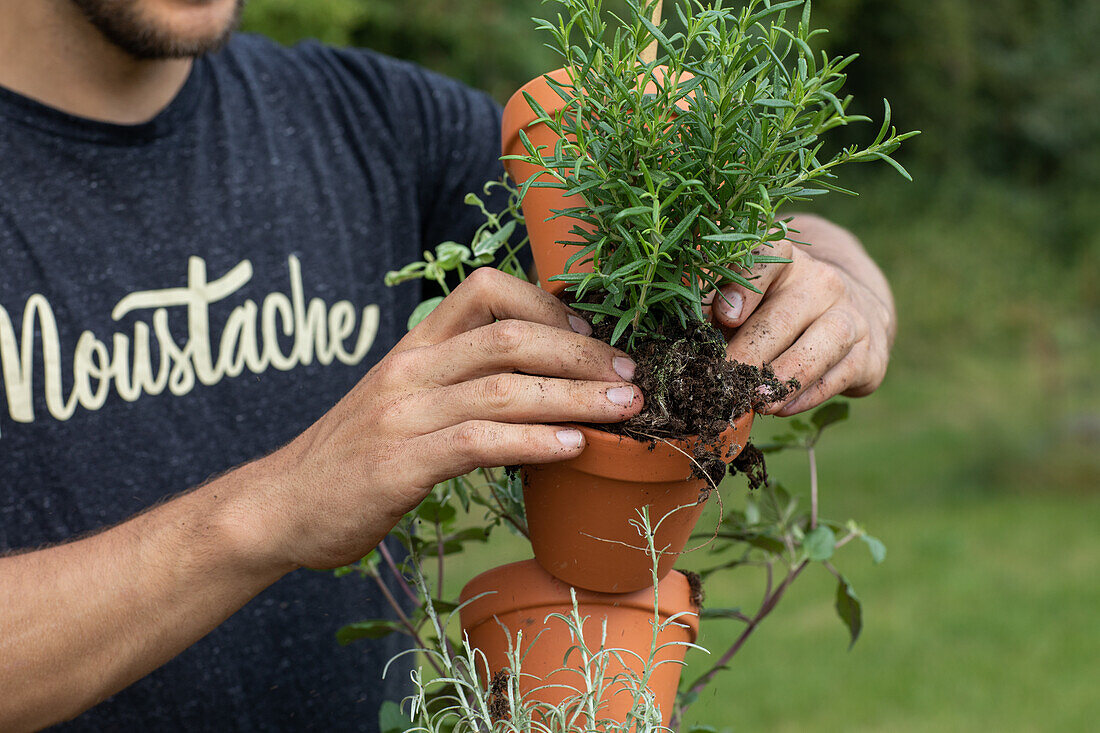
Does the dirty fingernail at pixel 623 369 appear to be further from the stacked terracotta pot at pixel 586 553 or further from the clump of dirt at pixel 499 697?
the clump of dirt at pixel 499 697

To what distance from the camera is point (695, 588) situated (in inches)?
47.1

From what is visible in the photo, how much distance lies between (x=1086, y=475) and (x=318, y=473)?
279 inches

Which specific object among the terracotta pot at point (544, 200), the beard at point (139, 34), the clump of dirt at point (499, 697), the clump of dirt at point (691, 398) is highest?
the beard at point (139, 34)

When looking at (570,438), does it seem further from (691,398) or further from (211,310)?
(211,310)

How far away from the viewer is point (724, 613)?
132cm

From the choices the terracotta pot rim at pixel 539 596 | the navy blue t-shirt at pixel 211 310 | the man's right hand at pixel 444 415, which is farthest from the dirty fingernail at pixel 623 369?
the navy blue t-shirt at pixel 211 310

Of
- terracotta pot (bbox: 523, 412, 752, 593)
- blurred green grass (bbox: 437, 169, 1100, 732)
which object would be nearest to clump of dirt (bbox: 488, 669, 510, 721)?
terracotta pot (bbox: 523, 412, 752, 593)

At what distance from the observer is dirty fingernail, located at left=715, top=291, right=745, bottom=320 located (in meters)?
1.14

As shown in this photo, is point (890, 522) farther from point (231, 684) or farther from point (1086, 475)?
point (231, 684)

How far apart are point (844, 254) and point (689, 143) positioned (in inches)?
34.8

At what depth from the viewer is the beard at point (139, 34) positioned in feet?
5.73

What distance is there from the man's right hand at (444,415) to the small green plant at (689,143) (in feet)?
0.26

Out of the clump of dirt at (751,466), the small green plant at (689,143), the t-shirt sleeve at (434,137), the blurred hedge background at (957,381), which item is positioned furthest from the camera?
the blurred hedge background at (957,381)

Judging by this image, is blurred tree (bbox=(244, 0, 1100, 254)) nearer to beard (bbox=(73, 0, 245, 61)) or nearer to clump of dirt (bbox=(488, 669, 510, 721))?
beard (bbox=(73, 0, 245, 61))
